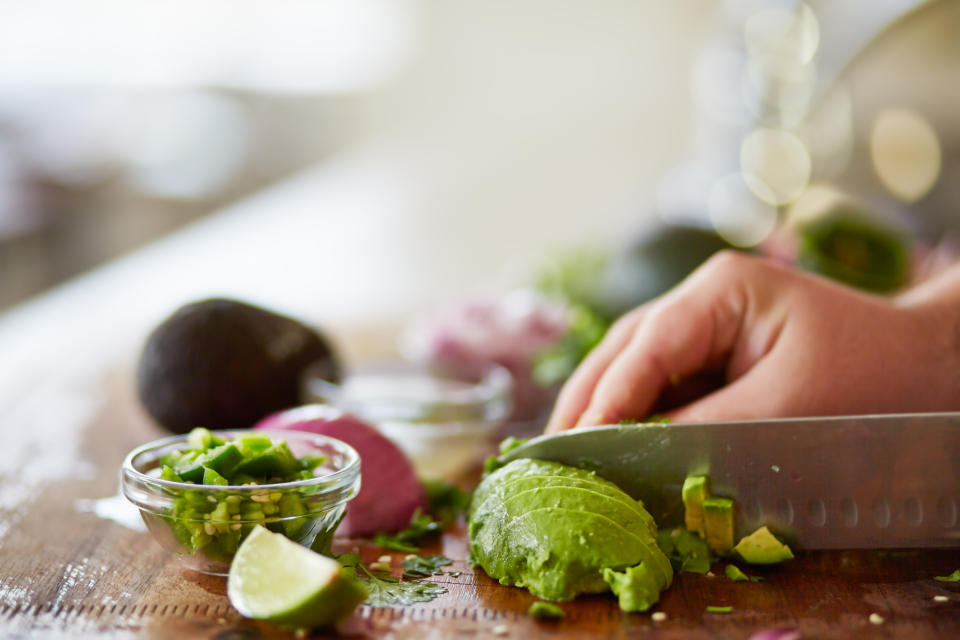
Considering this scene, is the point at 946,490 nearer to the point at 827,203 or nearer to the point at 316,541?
the point at 316,541

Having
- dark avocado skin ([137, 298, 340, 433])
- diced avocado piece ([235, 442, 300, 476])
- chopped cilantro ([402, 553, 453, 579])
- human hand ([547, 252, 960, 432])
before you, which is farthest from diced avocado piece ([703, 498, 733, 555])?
dark avocado skin ([137, 298, 340, 433])

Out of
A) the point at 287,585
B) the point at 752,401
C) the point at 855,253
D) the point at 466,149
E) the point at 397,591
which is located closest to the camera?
the point at 287,585

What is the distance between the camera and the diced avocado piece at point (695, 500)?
35.9 inches

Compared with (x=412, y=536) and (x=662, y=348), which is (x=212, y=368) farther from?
(x=662, y=348)

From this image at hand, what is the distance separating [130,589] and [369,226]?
4.24 meters

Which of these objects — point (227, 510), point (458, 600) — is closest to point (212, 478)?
point (227, 510)

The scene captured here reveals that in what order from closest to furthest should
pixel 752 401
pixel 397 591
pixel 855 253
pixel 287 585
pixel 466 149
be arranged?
pixel 287 585, pixel 397 591, pixel 752 401, pixel 855 253, pixel 466 149

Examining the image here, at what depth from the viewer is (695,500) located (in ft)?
3.00

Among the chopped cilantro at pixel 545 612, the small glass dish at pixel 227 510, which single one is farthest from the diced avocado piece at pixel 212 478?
the chopped cilantro at pixel 545 612

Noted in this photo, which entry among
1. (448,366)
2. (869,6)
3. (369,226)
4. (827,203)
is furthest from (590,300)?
(369,226)

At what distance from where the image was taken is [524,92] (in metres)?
9.32

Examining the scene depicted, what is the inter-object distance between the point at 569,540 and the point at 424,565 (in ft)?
0.61

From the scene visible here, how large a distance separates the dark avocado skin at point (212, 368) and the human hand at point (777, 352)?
511 mm

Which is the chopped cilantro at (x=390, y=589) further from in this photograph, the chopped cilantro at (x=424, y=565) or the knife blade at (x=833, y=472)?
the knife blade at (x=833, y=472)
